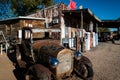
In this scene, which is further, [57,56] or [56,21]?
[56,21]

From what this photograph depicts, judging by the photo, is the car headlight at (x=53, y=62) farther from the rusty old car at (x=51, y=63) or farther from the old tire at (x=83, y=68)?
the old tire at (x=83, y=68)

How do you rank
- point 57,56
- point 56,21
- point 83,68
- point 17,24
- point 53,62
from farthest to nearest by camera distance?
point 17,24 < point 56,21 < point 83,68 < point 57,56 < point 53,62

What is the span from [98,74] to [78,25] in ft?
38.3

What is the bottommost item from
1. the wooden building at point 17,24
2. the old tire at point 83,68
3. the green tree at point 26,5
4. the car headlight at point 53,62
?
the old tire at point 83,68

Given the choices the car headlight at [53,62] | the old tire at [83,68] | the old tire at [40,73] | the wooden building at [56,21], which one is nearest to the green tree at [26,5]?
the wooden building at [56,21]

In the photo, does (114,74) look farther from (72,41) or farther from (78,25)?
(78,25)

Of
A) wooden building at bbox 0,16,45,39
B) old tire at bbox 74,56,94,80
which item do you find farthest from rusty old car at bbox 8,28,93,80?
wooden building at bbox 0,16,45,39

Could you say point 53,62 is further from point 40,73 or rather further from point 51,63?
point 40,73

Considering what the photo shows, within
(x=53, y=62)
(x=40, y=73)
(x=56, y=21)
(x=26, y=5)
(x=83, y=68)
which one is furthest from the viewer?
(x=26, y=5)

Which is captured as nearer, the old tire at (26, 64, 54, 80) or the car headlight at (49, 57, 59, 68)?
the old tire at (26, 64, 54, 80)

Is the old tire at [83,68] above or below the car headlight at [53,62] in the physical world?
below

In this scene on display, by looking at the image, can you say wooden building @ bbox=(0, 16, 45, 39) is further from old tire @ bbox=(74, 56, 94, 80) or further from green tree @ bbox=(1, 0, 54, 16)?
green tree @ bbox=(1, 0, 54, 16)

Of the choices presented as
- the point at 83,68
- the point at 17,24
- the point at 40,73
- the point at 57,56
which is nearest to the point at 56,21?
the point at 17,24

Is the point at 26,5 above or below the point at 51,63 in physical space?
above
